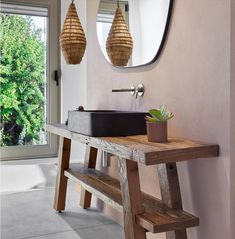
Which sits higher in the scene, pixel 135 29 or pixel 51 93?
pixel 135 29

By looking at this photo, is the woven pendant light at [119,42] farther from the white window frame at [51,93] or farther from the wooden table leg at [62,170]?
the white window frame at [51,93]

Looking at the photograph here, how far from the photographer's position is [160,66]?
180 cm

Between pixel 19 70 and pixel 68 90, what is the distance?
1.70ft

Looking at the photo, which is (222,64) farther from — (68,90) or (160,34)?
(68,90)

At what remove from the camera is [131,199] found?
4.86 ft

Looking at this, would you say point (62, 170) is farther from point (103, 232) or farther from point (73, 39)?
point (73, 39)

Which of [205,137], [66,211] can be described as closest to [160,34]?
[205,137]

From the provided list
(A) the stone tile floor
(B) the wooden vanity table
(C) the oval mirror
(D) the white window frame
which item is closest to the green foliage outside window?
(D) the white window frame

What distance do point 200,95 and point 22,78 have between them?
2.24 m

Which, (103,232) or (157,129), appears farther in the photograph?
(103,232)

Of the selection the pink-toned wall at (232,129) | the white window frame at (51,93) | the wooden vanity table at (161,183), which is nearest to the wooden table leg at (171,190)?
the wooden vanity table at (161,183)

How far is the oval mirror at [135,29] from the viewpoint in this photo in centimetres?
178

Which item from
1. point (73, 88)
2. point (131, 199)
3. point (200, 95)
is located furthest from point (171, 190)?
point (73, 88)

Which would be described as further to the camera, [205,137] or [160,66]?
[160,66]
